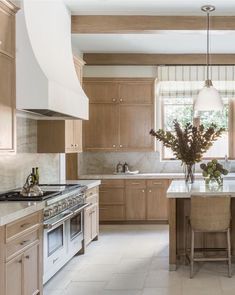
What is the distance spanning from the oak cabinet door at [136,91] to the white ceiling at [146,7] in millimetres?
2486

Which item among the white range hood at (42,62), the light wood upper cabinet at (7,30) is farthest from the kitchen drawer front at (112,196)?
the light wood upper cabinet at (7,30)

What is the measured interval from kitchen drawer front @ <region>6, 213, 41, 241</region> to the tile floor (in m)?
0.95

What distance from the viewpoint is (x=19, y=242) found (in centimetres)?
311

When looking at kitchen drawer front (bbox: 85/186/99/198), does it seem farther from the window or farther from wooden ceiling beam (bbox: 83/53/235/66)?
wooden ceiling beam (bbox: 83/53/235/66)

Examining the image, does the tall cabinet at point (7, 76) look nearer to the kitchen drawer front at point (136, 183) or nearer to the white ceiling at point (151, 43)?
the white ceiling at point (151, 43)

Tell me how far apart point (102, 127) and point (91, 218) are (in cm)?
228

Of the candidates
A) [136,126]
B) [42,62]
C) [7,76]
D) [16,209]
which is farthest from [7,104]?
[136,126]

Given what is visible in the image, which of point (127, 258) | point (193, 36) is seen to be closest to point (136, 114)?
point (193, 36)

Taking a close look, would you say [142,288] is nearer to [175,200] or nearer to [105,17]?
[175,200]

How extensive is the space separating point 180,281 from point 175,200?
87 centimetres

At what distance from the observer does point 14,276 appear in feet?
9.93

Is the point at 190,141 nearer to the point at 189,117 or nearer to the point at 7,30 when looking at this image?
the point at 7,30

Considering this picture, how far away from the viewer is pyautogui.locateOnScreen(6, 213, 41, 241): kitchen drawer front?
2.94 meters

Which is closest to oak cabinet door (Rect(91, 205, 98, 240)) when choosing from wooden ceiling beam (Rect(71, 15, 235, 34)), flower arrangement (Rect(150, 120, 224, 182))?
flower arrangement (Rect(150, 120, 224, 182))
